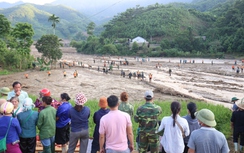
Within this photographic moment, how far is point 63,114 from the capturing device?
4.64 m

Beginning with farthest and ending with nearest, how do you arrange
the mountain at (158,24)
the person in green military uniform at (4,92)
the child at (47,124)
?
1. the mountain at (158,24)
2. the person in green military uniform at (4,92)
3. the child at (47,124)

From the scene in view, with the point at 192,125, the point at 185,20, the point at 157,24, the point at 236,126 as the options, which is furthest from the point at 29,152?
the point at 185,20

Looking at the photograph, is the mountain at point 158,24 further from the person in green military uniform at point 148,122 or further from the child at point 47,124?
the child at point 47,124

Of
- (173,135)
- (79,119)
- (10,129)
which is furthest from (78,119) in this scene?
(173,135)

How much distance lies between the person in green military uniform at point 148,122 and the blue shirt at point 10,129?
2.12 metres

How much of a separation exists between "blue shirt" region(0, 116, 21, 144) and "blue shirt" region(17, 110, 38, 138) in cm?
26

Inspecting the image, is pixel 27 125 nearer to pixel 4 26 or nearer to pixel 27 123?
pixel 27 123

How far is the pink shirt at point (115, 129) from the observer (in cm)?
345

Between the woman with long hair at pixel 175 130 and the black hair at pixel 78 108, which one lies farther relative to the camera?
the black hair at pixel 78 108

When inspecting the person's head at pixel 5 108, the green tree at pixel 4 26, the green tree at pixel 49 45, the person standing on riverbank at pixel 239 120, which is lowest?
the person standing on riverbank at pixel 239 120

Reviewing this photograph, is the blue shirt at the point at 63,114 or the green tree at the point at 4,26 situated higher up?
the green tree at the point at 4,26

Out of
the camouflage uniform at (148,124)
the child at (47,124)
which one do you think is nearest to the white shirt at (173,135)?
the camouflage uniform at (148,124)

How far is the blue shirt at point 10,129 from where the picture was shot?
11.9 feet

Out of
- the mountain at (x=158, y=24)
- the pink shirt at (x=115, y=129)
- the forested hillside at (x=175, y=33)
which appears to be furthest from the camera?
the mountain at (x=158, y=24)
